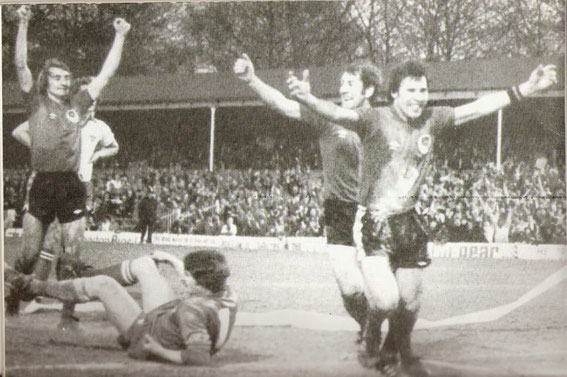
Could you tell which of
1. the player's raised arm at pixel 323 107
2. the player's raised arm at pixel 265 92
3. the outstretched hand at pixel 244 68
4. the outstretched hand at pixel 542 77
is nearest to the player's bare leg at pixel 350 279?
the player's raised arm at pixel 323 107

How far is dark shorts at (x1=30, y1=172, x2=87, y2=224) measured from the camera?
243 inches

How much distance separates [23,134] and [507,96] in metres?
3.58

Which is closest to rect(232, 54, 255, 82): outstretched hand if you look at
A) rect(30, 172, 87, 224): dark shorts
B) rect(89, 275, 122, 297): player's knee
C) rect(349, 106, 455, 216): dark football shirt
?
rect(349, 106, 455, 216): dark football shirt

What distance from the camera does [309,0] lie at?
585 centimetres

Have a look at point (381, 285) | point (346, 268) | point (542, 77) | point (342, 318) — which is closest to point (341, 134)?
point (346, 268)

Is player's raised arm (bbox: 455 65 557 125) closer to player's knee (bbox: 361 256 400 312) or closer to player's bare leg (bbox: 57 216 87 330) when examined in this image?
player's knee (bbox: 361 256 400 312)

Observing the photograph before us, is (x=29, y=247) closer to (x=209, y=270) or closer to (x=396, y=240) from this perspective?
(x=209, y=270)

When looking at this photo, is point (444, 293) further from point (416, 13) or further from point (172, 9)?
point (172, 9)

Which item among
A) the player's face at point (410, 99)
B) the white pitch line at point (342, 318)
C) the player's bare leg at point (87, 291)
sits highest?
the player's face at point (410, 99)

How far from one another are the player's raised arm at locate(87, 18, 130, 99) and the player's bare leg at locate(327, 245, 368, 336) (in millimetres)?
2067

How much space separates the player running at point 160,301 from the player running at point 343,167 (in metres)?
0.82

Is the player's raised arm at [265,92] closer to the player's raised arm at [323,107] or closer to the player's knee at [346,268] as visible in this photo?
the player's raised arm at [323,107]

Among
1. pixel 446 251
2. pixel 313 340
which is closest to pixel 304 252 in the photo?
pixel 313 340

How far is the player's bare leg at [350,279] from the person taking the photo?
5.79 meters
